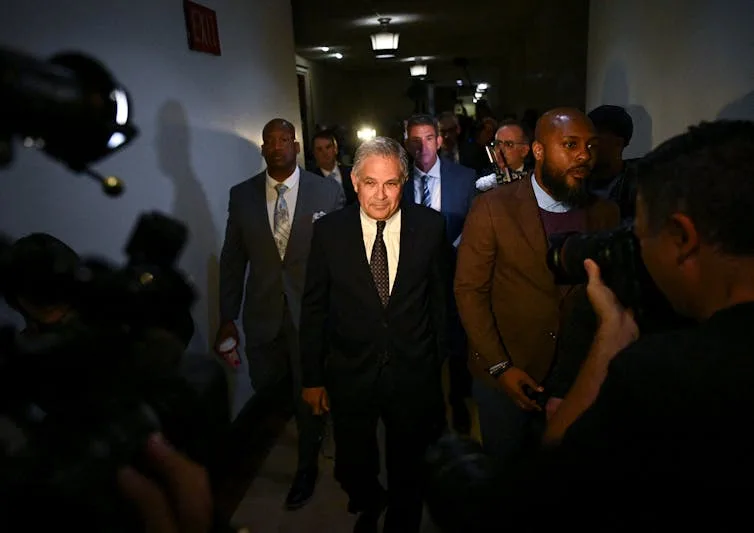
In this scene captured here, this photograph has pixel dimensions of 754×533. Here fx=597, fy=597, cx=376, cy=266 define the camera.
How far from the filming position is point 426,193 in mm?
3176

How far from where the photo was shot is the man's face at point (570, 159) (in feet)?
6.21

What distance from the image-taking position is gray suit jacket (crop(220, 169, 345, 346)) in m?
2.63

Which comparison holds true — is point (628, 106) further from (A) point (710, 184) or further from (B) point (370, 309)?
(A) point (710, 184)

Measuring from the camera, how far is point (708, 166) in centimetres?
80

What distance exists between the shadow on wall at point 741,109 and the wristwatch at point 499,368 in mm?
1232

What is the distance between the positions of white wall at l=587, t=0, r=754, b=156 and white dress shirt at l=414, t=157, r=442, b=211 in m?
1.13

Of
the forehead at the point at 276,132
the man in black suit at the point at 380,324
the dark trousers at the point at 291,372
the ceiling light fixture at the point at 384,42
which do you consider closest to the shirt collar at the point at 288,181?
the forehead at the point at 276,132

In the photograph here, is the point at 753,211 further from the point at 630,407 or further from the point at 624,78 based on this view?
the point at 624,78

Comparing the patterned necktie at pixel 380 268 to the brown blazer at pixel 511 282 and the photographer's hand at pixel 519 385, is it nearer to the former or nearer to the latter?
the brown blazer at pixel 511 282

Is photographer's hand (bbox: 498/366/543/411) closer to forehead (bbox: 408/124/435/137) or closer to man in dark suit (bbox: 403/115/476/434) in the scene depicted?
man in dark suit (bbox: 403/115/476/434)

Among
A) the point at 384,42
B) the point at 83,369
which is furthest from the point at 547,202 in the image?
the point at 384,42

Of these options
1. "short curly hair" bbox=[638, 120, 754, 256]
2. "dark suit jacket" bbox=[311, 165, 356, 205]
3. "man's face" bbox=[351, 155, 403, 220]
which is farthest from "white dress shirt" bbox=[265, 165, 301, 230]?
"short curly hair" bbox=[638, 120, 754, 256]

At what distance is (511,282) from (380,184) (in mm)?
548

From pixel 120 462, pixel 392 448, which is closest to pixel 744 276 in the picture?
pixel 120 462
